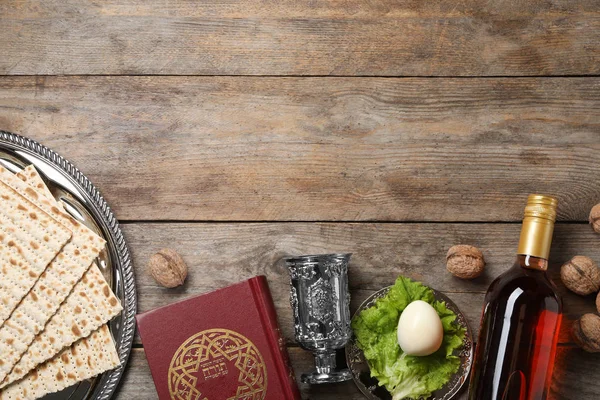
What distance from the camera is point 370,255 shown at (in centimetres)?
148

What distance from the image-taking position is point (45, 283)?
4.66ft

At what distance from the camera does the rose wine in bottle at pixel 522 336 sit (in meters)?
1.27

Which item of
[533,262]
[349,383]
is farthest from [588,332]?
[349,383]

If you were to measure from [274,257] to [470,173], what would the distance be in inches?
21.5

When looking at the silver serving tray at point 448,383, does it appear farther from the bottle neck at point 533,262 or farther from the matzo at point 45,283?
the matzo at point 45,283

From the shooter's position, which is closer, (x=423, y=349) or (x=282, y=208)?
(x=423, y=349)

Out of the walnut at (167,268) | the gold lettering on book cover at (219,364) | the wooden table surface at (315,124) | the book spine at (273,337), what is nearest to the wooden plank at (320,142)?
the wooden table surface at (315,124)

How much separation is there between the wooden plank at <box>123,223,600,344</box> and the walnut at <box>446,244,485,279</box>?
5 cm

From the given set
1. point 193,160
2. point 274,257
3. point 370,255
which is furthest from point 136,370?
point 370,255

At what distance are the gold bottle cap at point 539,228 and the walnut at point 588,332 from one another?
0.28 m

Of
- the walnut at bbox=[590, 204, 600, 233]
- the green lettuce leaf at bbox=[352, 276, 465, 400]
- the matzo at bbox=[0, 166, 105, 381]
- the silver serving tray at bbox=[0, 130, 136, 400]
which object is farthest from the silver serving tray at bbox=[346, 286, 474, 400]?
the matzo at bbox=[0, 166, 105, 381]

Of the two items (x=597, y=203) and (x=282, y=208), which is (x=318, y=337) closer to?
(x=282, y=208)

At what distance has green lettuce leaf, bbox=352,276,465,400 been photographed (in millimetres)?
1382

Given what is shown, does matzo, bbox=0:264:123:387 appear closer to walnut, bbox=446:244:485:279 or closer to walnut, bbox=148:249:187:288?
walnut, bbox=148:249:187:288
